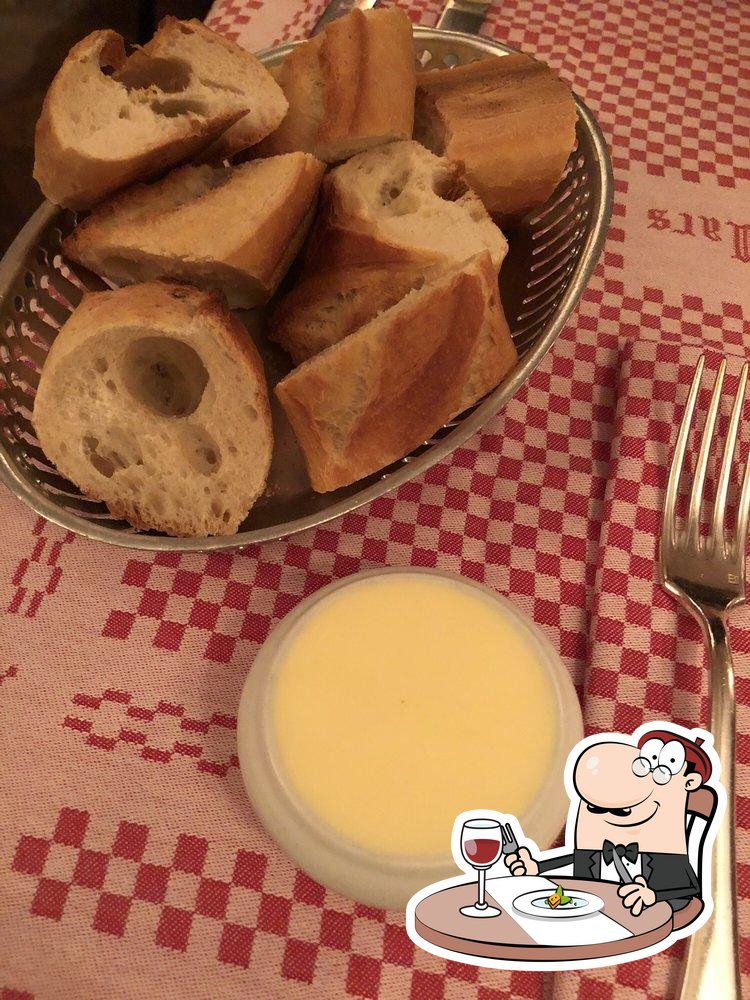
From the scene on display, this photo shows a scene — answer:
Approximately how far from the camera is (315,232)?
75cm

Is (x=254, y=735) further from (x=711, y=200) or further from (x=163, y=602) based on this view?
(x=711, y=200)

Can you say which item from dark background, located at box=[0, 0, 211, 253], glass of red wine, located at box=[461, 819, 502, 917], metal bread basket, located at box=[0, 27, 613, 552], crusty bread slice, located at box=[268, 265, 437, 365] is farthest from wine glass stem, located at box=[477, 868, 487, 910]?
dark background, located at box=[0, 0, 211, 253]

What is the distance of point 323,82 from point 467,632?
0.57 meters

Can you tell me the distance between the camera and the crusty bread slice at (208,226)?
2.12ft

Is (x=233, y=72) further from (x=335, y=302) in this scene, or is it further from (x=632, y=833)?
(x=632, y=833)

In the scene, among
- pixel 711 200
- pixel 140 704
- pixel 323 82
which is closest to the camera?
pixel 140 704

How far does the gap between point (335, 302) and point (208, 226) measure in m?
0.13

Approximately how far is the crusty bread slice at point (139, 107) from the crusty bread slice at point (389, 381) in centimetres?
25

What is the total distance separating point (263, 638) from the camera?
0.64 metres

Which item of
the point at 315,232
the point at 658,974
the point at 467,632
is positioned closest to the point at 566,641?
the point at 467,632

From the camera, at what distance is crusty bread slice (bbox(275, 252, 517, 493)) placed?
2.05 ft

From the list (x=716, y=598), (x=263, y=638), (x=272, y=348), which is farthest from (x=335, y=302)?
(x=716, y=598)

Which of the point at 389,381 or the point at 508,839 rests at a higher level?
the point at 389,381

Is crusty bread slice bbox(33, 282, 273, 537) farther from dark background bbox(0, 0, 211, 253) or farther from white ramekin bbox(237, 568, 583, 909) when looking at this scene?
dark background bbox(0, 0, 211, 253)
